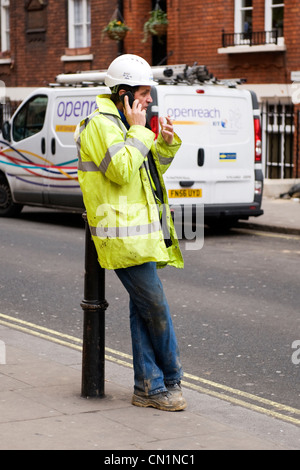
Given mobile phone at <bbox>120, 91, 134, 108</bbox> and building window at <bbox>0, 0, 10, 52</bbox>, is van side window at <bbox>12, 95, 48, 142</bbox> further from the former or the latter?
building window at <bbox>0, 0, 10, 52</bbox>

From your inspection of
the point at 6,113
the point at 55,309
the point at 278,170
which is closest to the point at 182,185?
the point at 55,309

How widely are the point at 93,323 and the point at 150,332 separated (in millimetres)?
349

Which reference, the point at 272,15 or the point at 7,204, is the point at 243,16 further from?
the point at 7,204

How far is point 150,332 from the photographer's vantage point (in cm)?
529

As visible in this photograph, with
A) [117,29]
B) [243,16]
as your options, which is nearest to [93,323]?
[243,16]

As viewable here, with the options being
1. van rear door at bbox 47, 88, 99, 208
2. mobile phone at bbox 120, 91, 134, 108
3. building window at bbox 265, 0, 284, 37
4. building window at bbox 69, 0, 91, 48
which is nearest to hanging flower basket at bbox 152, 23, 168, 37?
building window at bbox 265, 0, 284, 37

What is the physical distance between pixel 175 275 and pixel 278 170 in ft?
34.5

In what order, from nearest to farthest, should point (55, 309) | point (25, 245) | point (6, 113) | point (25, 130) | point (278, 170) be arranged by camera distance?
1. point (55, 309)
2. point (25, 245)
3. point (25, 130)
4. point (278, 170)
5. point (6, 113)

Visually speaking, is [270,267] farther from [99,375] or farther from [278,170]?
[278,170]

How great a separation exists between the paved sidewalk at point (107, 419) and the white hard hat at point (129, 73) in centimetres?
181

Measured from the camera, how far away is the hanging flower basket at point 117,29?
22.9 metres

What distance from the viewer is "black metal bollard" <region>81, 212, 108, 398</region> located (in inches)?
210

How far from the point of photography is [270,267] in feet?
35.4

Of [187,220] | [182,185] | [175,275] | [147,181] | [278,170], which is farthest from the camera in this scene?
[278,170]
